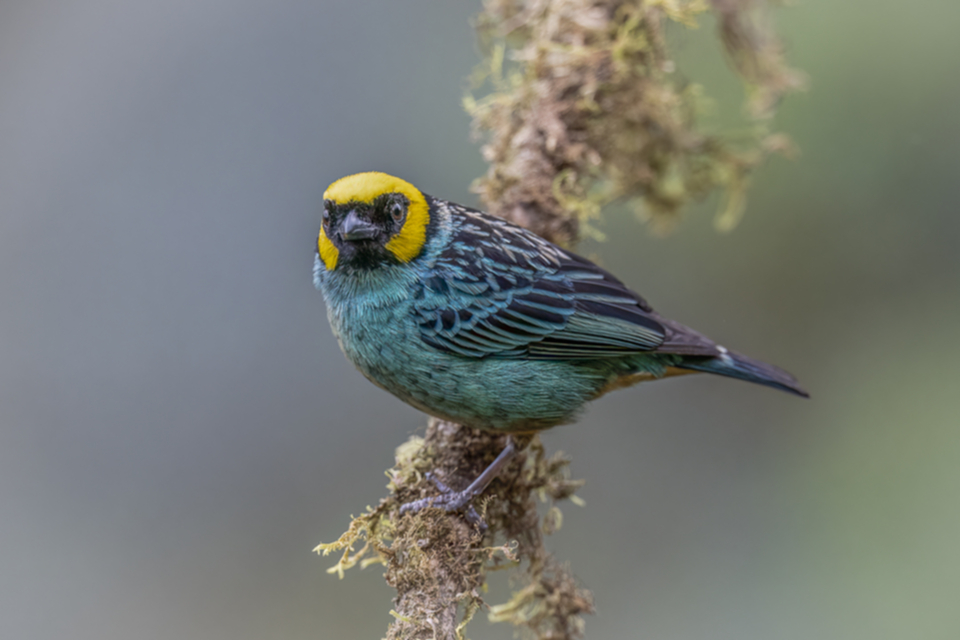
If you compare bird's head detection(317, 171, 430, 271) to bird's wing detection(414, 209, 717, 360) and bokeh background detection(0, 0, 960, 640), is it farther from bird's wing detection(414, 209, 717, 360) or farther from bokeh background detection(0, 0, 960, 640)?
bokeh background detection(0, 0, 960, 640)

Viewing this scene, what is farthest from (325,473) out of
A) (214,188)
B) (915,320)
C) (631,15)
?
(915,320)

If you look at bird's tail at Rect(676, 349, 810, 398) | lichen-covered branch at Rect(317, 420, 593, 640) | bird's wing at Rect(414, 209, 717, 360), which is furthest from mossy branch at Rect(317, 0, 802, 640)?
bird's tail at Rect(676, 349, 810, 398)

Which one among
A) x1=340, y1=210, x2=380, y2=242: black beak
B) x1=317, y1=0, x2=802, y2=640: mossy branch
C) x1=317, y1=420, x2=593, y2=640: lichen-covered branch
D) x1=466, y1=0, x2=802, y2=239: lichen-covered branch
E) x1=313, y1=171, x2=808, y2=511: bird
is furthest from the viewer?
x1=466, y1=0, x2=802, y2=239: lichen-covered branch

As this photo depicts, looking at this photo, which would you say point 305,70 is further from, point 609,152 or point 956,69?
point 956,69

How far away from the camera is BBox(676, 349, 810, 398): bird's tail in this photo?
11.8ft

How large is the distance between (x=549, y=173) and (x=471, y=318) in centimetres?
A: 116

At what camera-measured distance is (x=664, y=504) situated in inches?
230

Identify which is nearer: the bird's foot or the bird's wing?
the bird's foot

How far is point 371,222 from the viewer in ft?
10.3

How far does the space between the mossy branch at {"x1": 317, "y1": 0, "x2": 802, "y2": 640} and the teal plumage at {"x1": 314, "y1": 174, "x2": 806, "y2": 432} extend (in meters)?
0.40

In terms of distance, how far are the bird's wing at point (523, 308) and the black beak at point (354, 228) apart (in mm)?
355

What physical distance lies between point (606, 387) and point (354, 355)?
1233mm

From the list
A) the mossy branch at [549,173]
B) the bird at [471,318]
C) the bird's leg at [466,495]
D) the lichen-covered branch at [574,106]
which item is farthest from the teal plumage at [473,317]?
the lichen-covered branch at [574,106]

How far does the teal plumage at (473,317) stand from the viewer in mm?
3225
